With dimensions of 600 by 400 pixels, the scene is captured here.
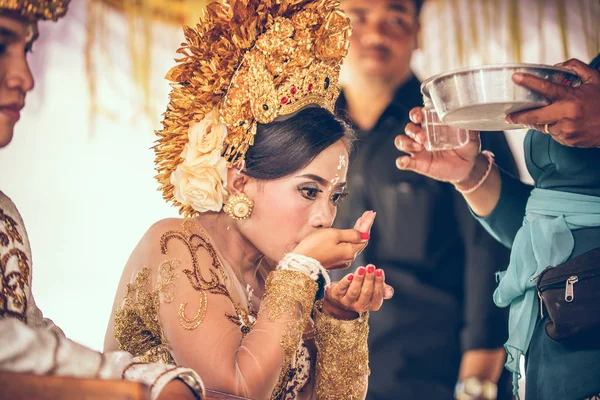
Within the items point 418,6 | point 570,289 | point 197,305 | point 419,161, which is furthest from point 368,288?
point 418,6

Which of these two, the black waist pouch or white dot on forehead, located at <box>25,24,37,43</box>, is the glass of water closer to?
the black waist pouch

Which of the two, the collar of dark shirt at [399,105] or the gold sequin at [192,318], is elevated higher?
the collar of dark shirt at [399,105]

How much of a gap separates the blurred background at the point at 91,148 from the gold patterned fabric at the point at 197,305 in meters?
0.79

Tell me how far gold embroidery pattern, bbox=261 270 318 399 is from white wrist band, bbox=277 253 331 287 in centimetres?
2

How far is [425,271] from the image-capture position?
3656 mm

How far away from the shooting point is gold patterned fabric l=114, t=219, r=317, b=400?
7.92 ft

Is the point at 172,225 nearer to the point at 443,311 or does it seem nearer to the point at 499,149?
the point at 443,311

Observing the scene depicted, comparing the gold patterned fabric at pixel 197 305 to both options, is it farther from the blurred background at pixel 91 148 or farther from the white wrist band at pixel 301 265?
the blurred background at pixel 91 148

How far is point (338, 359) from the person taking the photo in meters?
2.70

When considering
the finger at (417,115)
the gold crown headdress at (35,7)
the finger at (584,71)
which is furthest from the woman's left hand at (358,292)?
the gold crown headdress at (35,7)

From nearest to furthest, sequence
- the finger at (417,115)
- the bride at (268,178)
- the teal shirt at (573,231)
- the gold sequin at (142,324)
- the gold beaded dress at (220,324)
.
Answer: the gold beaded dress at (220,324) → the gold sequin at (142,324) → the bride at (268,178) → the teal shirt at (573,231) → the finger at (417,115)

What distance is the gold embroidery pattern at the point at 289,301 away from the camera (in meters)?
2.45

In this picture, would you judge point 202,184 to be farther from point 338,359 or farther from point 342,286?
point 338,359

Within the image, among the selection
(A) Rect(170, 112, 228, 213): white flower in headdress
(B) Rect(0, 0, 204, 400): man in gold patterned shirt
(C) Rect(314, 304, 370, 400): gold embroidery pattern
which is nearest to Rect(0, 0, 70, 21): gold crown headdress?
(B) Rect(0, 0, 204, 400): man in gold patterned shirt
